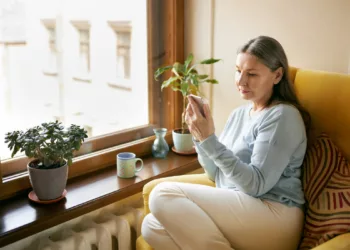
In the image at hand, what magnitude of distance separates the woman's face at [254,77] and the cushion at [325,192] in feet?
0.94

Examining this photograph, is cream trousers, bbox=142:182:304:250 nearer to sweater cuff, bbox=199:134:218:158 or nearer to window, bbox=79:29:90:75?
sweater cuff, bbox=199:134:218:158

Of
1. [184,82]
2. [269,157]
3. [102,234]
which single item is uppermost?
[184,82]

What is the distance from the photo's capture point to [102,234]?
5.87ft

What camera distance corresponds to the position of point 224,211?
4.98 feet

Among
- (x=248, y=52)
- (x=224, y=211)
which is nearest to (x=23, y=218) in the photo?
(x=224, y=211)

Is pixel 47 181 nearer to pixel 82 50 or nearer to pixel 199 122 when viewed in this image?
pixel 199 122

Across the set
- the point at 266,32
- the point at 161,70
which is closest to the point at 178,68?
the point at 161,70

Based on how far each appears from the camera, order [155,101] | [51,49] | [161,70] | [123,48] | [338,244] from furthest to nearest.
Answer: [155,101] → [123,48] → [161,70] → [51,49] → [338,244]

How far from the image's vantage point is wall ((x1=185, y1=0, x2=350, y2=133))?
6.10ft

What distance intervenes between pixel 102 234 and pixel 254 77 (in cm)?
93

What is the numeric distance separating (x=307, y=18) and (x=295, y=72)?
1.04 feet

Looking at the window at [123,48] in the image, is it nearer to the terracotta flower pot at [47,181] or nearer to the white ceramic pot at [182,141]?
the white ceramic pot at [182,141]

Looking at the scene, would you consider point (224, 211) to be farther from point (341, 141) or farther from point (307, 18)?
point (307, 18)

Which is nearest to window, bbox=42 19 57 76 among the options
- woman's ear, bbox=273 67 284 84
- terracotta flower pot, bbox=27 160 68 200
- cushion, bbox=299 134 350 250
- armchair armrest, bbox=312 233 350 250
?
terracotta flower pot, bbox=27 160 68 200
